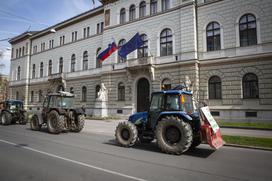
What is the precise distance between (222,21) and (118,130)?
18675mm

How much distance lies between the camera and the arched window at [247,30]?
63.4ft

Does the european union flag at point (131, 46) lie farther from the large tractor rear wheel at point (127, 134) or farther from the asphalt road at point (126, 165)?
the asphalt road at point (126, 165)

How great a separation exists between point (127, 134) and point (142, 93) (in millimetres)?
17134

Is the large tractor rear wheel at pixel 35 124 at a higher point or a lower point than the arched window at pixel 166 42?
lower

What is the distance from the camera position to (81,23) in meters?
34.6

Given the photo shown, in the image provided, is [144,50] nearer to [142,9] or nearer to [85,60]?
[142,9]

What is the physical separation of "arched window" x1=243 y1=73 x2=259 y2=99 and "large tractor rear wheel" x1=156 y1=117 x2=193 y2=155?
15.1 metres

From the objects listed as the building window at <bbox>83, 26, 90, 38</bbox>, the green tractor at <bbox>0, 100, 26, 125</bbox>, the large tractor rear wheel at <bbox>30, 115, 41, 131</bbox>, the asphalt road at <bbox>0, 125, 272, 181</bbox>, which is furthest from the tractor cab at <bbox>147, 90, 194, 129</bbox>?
the building window at <bbox>83, 26, 90, 38</bbox>

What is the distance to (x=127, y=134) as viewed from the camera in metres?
8.71

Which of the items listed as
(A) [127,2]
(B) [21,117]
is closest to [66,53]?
(A) [127,2]

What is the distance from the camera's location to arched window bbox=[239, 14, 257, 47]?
63.4 ft

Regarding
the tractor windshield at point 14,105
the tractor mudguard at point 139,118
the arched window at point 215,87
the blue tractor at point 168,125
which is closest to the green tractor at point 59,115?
the blue tractor at point 168,125

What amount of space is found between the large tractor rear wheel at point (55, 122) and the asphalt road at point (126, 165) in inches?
159

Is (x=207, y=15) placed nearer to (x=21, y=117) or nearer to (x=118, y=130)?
(x=118, y=130)
